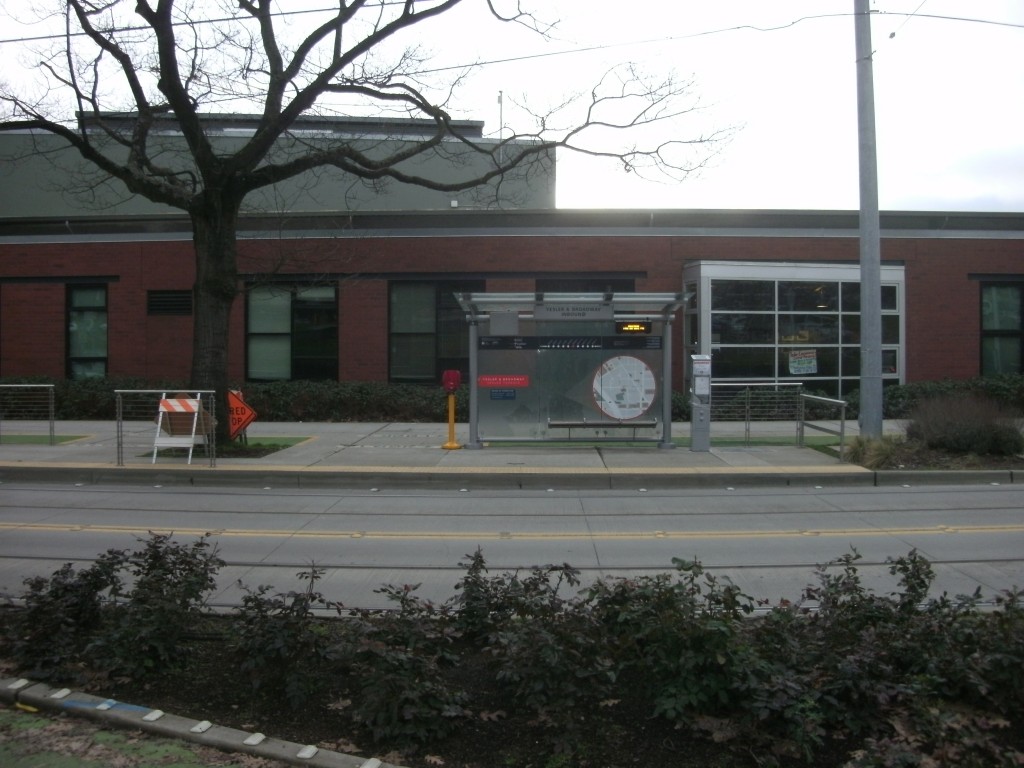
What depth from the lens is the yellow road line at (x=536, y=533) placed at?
9.97 meters

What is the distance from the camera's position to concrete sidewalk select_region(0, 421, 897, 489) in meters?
14.1

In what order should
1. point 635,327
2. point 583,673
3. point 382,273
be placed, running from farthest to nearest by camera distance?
point 382,273
point 635,327
point 583,673

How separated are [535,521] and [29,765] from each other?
730 centimetres

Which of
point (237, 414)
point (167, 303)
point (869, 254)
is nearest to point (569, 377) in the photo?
point (869, 254)

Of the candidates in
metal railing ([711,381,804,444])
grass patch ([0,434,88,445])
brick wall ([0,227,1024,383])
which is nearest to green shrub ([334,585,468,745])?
grass patch ([0,434,88,445])

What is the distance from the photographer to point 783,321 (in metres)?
23.4

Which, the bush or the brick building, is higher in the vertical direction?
the brick building

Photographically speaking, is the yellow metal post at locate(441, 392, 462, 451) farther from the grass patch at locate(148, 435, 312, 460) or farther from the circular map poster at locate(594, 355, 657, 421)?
the grass patch at locate(148, 435, 312, 460)

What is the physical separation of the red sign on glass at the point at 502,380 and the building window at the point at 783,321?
743 centimetres

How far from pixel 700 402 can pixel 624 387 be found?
4.89 feet

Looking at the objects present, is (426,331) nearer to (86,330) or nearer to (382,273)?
(382,273)

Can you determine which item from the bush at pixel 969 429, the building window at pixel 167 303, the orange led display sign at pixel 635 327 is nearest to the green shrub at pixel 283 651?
the orange led display sign at pixel 635 327

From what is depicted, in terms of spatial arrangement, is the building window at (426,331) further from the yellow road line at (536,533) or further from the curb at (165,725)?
the curb at (165,725)

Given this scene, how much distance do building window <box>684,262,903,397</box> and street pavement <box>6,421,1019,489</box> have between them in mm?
4414
